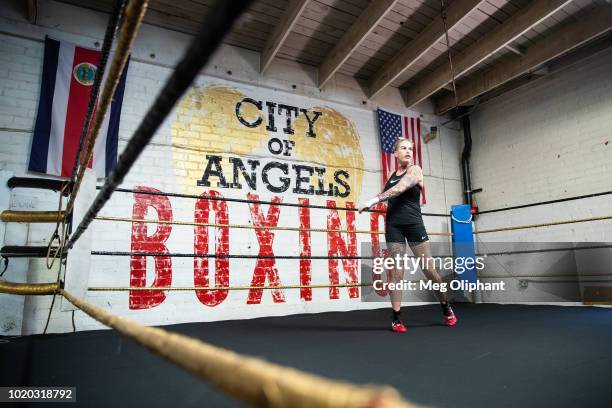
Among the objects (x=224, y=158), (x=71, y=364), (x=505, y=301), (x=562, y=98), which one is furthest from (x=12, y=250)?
(x=562, y=98)

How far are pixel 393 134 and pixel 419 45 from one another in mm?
1270

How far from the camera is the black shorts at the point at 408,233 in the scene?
252cm

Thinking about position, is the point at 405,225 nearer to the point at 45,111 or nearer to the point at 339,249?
the point at 339,249

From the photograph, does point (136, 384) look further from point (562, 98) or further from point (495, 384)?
point (562, 98)

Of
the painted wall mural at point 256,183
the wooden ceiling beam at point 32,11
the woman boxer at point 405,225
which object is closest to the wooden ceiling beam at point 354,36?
the painted wall mural at point 256,183

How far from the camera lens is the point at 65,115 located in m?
3.26

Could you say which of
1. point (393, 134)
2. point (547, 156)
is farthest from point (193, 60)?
point (547, 156)

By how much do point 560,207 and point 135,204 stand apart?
498 cm

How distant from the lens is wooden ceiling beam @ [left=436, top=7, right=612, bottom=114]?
367 cm

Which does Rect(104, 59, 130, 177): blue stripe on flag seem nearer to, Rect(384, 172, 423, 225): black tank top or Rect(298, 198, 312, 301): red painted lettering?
Rect(298, 198, 312, 301): red painted lettering

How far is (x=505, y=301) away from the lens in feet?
16.0

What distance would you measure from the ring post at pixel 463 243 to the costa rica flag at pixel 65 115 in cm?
422

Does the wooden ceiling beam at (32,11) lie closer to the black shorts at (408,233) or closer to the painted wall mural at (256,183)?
the painted wall mural at (256,183)

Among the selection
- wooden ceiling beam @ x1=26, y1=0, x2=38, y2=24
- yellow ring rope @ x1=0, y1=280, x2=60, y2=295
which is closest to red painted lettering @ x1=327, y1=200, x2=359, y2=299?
yellow ring rope @ x1=0, y1=280, x2=60, y2=295
